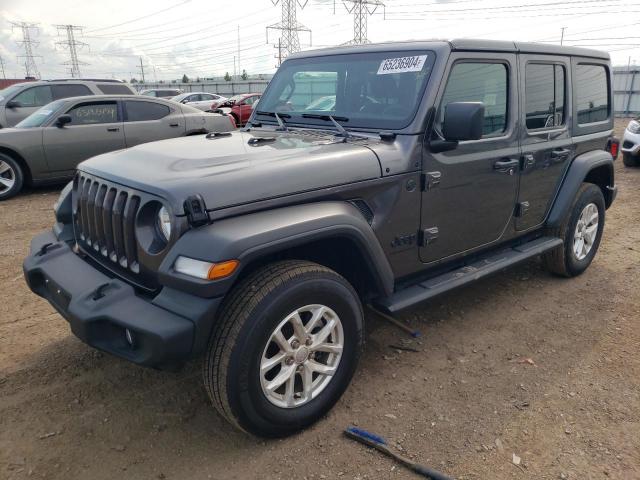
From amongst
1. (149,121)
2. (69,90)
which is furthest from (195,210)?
(69,90)

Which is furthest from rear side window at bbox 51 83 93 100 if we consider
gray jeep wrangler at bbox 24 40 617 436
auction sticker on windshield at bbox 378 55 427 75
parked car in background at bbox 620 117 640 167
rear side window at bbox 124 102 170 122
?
parked car in background at bbox 620 117 640 167

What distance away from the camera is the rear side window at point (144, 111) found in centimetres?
907

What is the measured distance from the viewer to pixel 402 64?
3.30m

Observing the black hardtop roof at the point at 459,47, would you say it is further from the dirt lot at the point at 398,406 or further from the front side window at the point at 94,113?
the front side window at the point at 94,113

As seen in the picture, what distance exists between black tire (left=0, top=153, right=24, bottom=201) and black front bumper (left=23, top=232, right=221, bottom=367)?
6423 millimetres

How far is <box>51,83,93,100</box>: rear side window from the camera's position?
34.8 feet

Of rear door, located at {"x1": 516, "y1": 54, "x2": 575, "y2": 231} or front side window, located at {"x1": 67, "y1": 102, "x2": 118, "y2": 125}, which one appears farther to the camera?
front side window, located at {"x1": 67, "y1": 102, "x2": 118, "y2": 125}

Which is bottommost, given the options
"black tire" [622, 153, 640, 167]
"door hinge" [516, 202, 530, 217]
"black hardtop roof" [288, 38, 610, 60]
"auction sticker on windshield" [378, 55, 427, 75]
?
"black tire" [622, 153, 640, 167]

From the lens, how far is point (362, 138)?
3.22 meters

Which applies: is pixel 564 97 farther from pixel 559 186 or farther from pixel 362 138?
pixel 362 138

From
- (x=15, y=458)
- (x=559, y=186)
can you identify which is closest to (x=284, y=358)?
(x=15, y=458)

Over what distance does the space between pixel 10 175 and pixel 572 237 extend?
8013mm

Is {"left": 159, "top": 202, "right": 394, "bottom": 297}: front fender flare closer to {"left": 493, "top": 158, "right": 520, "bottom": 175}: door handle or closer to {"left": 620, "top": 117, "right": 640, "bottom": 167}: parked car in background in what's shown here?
{"left": 493, "top": 158, "right": 520, "bottom": 175}: door handle

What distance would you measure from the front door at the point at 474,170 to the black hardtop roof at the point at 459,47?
59 millimetres
